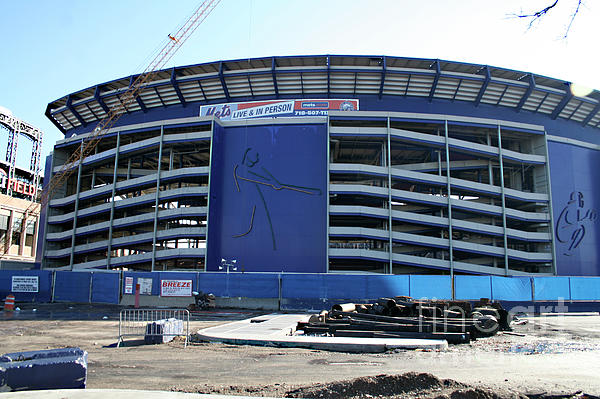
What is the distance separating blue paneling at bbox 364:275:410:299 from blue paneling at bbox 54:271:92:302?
64.2ft

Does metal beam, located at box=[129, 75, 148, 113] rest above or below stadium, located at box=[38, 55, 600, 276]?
above

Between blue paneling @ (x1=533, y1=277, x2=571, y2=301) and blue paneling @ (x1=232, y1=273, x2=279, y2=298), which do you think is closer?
blue paneling @ (x1=232, y1=273, x2=279, y2=298)

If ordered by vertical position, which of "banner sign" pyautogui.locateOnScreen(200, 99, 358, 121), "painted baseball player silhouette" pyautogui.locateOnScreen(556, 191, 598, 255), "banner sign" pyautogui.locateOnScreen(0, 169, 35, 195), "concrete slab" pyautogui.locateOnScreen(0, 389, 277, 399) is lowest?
"concrete slab" pyautogui.locateOnScreen(0, 389, 277, 399)

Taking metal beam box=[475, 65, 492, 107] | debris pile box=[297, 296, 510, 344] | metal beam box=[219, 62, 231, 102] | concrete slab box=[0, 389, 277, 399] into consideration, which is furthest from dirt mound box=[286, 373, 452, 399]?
metal beam box=[475, 65, 492, 107]

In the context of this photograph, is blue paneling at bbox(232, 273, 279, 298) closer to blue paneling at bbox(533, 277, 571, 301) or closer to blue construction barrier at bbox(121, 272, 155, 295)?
blue construction barrier at bbox(121, 272, 155, 295)

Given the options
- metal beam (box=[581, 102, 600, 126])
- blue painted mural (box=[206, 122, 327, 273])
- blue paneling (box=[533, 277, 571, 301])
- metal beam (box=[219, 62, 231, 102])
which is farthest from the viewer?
metal beam (box=[581, 102, 600, 126])

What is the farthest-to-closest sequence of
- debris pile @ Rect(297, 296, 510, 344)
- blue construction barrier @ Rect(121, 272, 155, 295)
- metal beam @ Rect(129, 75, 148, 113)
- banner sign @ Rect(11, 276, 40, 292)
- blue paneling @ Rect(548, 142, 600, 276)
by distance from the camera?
1. metal beam @ Rect(129, 75, 148, 113)
2. blue paneling @ Rect(548, 142, 600, 276)
3. banner sign @ Rect(11, 276, 40, 292)
4. blue construction barrier @ Rect(121, 272, 155, 295)
5. debris pile @ Rect(297, 296, 510, 344)

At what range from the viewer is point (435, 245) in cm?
4375

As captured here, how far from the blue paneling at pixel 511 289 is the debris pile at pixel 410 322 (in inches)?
425

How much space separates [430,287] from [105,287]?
852 inches

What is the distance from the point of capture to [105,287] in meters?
30.2

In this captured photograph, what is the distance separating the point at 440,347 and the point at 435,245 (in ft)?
107

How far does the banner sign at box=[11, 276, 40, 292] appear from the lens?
3256 cm

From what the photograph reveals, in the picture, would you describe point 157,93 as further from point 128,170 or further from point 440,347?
point 440,347
